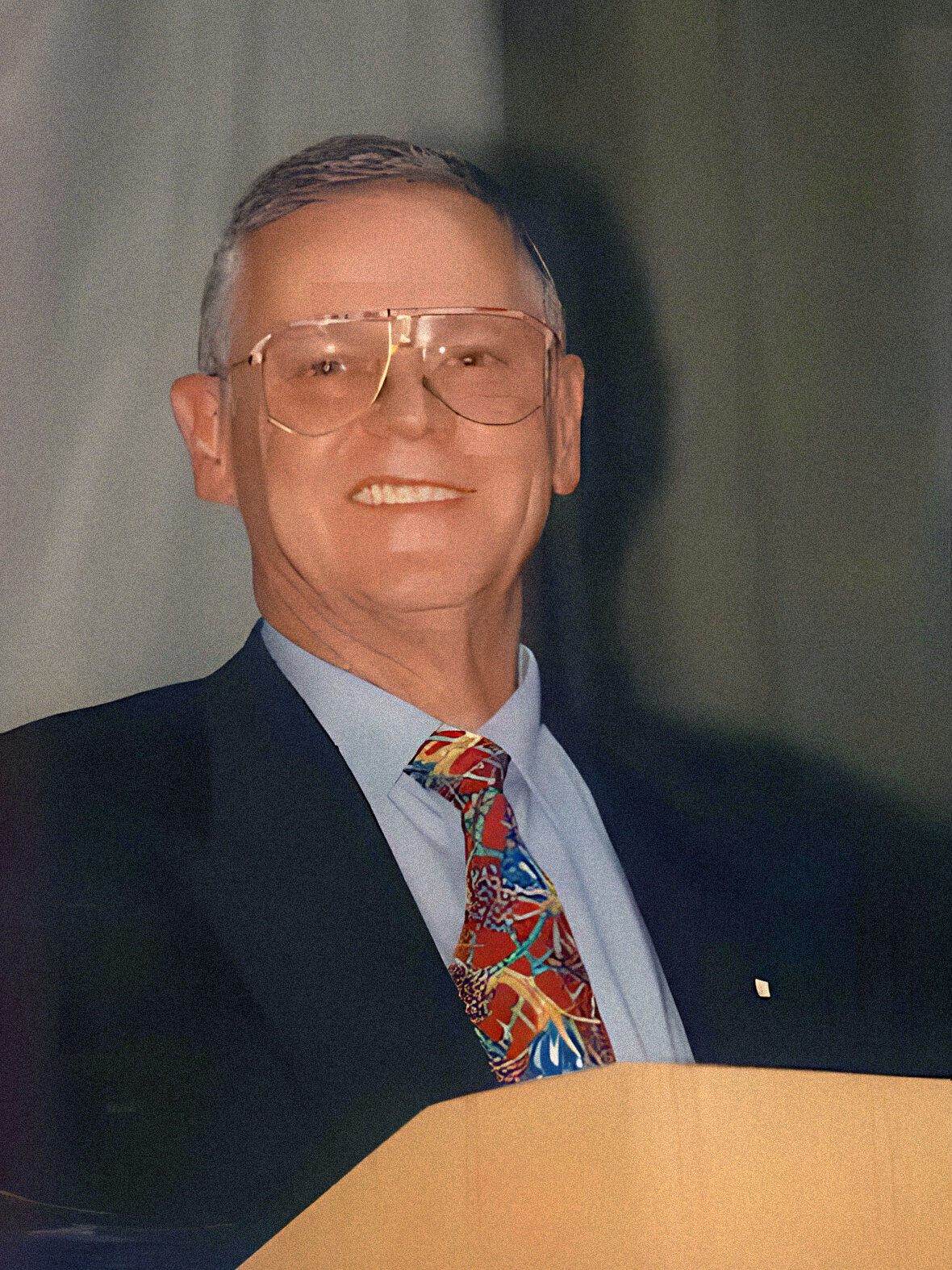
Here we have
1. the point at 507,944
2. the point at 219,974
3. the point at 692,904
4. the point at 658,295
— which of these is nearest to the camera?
the point at 219,974

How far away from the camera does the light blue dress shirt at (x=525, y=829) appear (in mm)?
1550

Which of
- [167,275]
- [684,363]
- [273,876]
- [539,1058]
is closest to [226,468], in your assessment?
[167,275]

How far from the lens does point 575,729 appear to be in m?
1.71

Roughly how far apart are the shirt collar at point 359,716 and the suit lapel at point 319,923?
0.01 meters

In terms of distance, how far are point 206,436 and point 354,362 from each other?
19 centimetres

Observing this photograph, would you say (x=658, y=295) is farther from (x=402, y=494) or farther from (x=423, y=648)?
(x=423, y=648)

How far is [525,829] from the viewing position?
1639 millimetres

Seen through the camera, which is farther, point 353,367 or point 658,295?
point 658,295

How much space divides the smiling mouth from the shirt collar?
190 mm

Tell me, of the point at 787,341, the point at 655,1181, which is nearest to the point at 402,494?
the point at 787,341

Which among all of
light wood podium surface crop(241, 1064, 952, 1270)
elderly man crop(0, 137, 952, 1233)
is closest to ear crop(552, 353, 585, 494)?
elderly man crop(0, 137, 952, 1233)

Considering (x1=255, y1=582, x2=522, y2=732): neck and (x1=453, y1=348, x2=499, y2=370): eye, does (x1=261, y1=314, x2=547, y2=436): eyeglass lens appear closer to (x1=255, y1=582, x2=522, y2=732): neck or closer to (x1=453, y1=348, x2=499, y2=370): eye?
(x1=453, y1=348, x2=499, y2=370): eye

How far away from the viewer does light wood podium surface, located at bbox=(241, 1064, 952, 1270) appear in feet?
4.74

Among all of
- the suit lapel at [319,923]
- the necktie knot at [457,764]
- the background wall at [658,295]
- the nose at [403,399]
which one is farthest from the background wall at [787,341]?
the suit lapel at [319,923]
